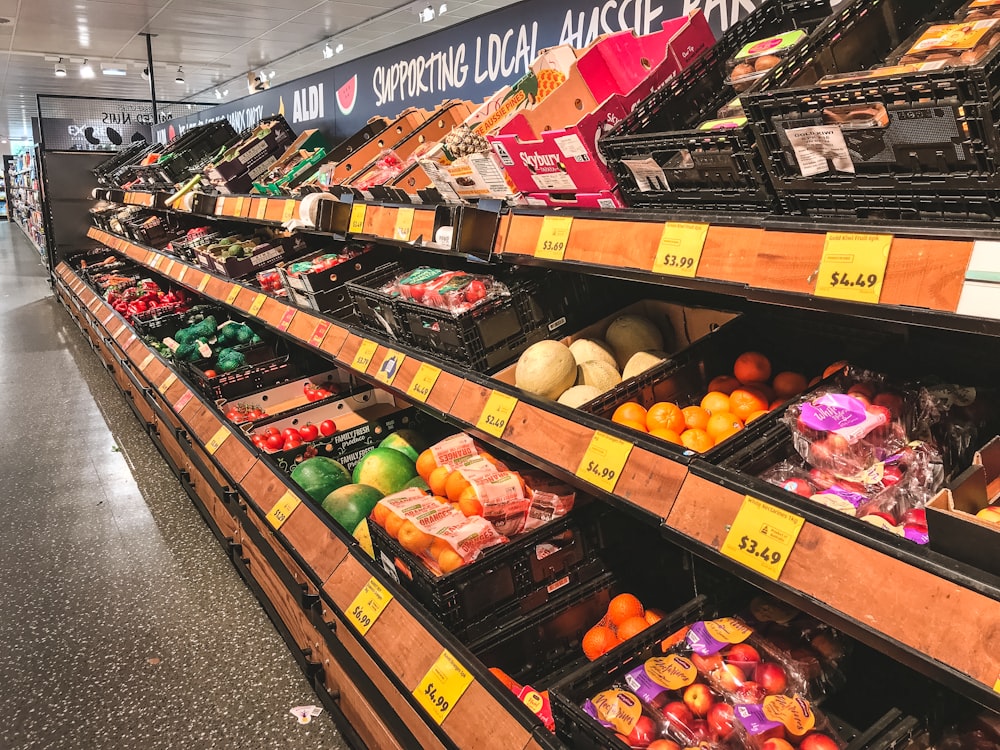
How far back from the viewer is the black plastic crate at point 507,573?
5.00 ft

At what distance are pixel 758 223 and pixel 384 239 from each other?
4.54 feet

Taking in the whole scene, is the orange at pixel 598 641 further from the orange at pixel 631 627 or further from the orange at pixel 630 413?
the orange at pixel 630 413

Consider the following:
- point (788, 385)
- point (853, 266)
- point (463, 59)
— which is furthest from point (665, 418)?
point (463, 59)

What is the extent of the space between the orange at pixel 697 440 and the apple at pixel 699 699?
1.40 feet

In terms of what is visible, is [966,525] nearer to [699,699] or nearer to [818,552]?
[818,552]

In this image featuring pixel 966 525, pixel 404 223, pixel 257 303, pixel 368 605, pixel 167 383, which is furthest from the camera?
pixel 167 383

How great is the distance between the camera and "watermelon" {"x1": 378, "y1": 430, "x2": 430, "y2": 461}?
8.47ft

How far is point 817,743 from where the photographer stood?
1.09 metres

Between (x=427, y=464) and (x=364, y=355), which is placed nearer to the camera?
(x=427, y=464)

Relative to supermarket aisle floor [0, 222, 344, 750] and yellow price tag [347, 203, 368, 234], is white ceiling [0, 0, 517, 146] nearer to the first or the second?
yellow price tag [347, 203, 368, 234]

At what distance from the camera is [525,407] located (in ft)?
5.00

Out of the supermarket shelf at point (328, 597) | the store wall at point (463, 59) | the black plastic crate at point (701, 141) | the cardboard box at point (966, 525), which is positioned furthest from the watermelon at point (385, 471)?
the cardboard box at point (966, 525)

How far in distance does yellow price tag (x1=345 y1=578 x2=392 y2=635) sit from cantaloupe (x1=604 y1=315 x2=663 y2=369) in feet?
2.67

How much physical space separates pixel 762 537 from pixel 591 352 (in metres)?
0.95
